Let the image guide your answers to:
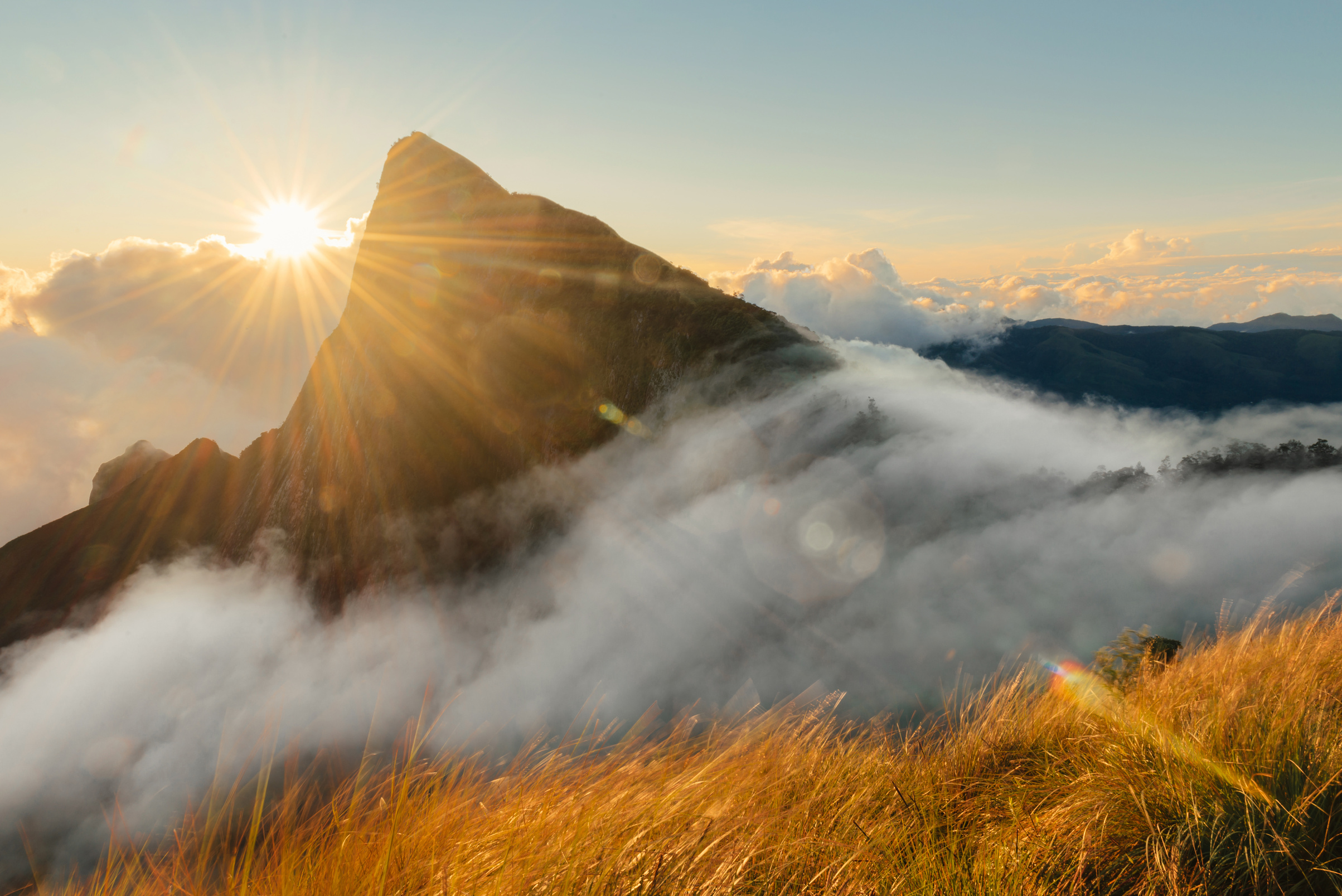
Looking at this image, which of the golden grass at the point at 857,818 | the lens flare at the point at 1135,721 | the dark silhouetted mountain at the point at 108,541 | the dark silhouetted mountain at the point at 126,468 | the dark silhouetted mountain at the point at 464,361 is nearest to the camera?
the golden grass at the point at 857,818

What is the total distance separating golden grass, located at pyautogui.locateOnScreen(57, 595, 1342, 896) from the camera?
10.0ft

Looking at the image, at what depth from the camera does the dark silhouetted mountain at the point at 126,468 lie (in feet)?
538

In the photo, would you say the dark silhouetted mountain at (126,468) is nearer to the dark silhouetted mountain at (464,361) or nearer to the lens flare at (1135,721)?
the dark silhouetted mountain at (464,361)

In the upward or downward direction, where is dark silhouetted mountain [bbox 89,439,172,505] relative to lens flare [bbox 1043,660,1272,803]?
upward

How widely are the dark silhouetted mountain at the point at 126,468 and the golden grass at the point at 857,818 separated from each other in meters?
206

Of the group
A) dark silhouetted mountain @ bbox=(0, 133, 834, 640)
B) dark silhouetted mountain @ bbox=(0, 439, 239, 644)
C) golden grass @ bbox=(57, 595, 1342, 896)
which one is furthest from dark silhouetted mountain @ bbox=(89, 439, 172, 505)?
golden grass @ bbox=(57, 595, 1342, 896)

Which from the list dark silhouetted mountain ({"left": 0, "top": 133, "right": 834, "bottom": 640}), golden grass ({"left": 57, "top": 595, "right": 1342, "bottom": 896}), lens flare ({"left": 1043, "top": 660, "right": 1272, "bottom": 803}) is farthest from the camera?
dark silhouetted mountain ({"left": 0, "top": 133, "right": 834, "bottom": 640})

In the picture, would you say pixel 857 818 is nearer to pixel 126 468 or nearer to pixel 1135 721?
pixel 1135 721

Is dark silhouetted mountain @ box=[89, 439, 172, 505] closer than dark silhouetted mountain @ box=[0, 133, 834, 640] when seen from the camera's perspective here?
No

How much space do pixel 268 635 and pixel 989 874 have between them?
150 m

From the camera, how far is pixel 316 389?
7638 cm

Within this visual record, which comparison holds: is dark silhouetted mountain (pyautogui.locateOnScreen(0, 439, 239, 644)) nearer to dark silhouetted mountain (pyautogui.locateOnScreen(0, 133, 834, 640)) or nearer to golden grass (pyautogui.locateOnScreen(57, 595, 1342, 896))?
dark silhouetted mountain (pyautogui.locateOnScreen(0, 133, 834, 640))

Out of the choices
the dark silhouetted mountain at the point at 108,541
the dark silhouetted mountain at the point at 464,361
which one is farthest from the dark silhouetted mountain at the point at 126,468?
the dark silhouetted mountain at the point at 464,361

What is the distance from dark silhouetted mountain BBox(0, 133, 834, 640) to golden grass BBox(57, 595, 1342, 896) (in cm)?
2914
